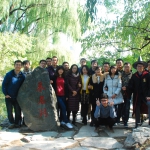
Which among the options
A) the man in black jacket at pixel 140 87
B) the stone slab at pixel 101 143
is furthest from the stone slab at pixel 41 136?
the man in black jacket at pixel 140 87

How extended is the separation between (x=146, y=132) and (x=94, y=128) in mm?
1105

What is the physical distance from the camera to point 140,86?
3914mm

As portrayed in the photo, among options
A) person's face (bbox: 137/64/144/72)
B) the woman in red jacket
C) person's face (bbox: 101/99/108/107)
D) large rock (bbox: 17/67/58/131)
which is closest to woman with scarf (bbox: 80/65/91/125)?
the woman in red jacket

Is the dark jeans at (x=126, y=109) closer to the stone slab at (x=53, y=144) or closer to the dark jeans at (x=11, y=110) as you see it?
the stone slab at (x=53, y=144)

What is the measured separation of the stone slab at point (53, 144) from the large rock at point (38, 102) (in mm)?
631

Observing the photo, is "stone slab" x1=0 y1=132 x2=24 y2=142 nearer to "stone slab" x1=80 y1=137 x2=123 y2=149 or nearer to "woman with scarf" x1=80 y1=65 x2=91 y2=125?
"stone slab" x1=80 y1=137 x2=123 y2=149

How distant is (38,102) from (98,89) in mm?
1159

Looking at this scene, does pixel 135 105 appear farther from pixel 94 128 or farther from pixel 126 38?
pixel 126 38

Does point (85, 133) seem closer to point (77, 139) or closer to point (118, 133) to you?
point (77, 139)

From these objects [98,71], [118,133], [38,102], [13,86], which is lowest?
[118,133]

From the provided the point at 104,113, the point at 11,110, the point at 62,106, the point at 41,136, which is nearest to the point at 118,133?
the point at 104,113

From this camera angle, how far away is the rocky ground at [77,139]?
3.12m

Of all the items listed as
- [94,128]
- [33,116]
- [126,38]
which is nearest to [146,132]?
[94,128]

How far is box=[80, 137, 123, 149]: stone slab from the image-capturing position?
320 centimetres
